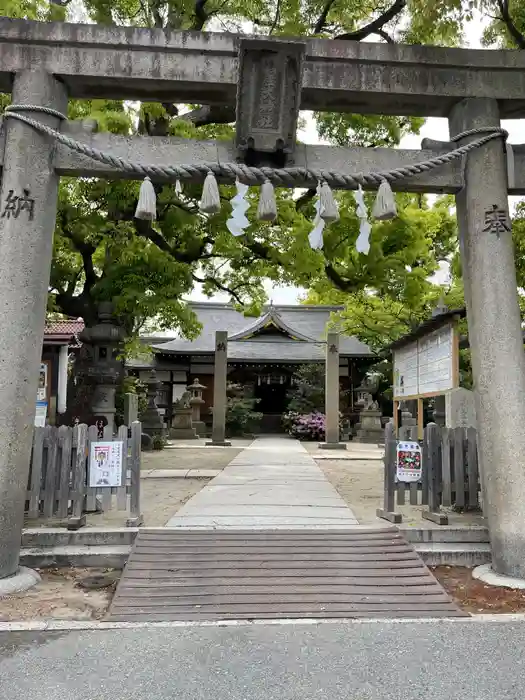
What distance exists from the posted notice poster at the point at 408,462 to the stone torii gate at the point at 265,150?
1.00 m

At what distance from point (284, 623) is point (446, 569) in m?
2.20

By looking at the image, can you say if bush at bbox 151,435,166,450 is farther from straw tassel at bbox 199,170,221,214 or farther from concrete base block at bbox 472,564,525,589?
concrete base block at bbox 472,564,525,589

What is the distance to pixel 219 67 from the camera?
5594 mm

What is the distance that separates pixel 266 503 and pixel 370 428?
17347 millimetres

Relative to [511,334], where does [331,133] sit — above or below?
above

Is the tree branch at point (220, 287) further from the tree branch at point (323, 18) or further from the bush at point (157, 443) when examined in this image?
the tree branch at point (323, 18)

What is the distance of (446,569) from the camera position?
5.46 meters

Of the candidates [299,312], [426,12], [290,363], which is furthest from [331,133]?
[299,312]

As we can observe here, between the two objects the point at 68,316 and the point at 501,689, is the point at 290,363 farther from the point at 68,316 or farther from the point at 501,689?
the point at 501,689

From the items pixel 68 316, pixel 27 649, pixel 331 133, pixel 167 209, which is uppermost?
pixel 331 133

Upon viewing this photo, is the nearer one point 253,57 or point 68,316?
point 253,57

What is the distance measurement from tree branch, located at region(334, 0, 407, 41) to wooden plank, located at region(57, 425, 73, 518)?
27.1 feet

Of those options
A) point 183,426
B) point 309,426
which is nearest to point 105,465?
point 183,426

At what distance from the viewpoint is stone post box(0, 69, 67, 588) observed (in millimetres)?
4961
